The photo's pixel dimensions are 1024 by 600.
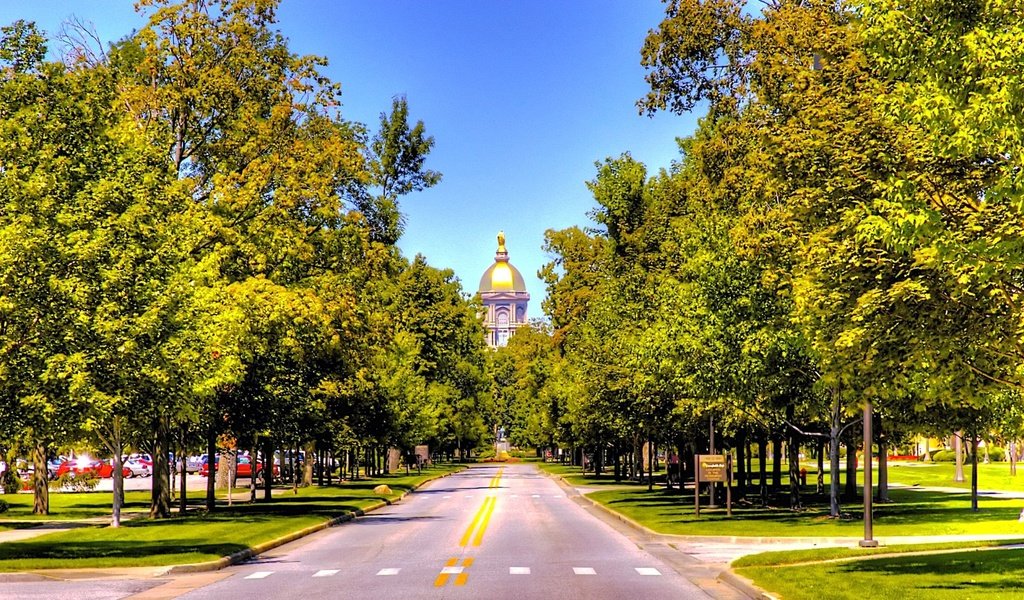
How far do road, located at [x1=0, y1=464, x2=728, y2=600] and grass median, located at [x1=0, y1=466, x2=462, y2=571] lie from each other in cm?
111

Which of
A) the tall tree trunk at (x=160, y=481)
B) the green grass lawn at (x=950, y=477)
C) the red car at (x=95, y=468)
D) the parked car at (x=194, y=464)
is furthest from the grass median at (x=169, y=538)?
the parked car at (x=194, y=464)

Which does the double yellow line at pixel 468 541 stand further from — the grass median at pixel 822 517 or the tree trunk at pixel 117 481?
the tree trunk at pixel 117 481

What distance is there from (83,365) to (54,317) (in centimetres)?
113

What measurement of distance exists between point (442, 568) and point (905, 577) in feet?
25.2

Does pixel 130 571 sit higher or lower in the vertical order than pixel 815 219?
lower

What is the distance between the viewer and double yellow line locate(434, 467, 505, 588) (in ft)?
69.5

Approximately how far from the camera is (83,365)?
23.6m

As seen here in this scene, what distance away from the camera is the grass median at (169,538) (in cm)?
2433

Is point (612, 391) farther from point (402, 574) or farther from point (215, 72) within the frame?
point (402, 574)

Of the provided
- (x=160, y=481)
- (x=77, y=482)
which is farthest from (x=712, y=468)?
(x=77, y=482)

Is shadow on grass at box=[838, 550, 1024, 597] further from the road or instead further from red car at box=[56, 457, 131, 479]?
red car at box=[56, 457, 131, 479]

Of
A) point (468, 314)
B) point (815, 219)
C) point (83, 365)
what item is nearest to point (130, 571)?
point (83, 365)

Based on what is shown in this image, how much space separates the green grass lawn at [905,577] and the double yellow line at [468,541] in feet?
14.7

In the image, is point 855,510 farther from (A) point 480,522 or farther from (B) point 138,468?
(B) point 138,468
